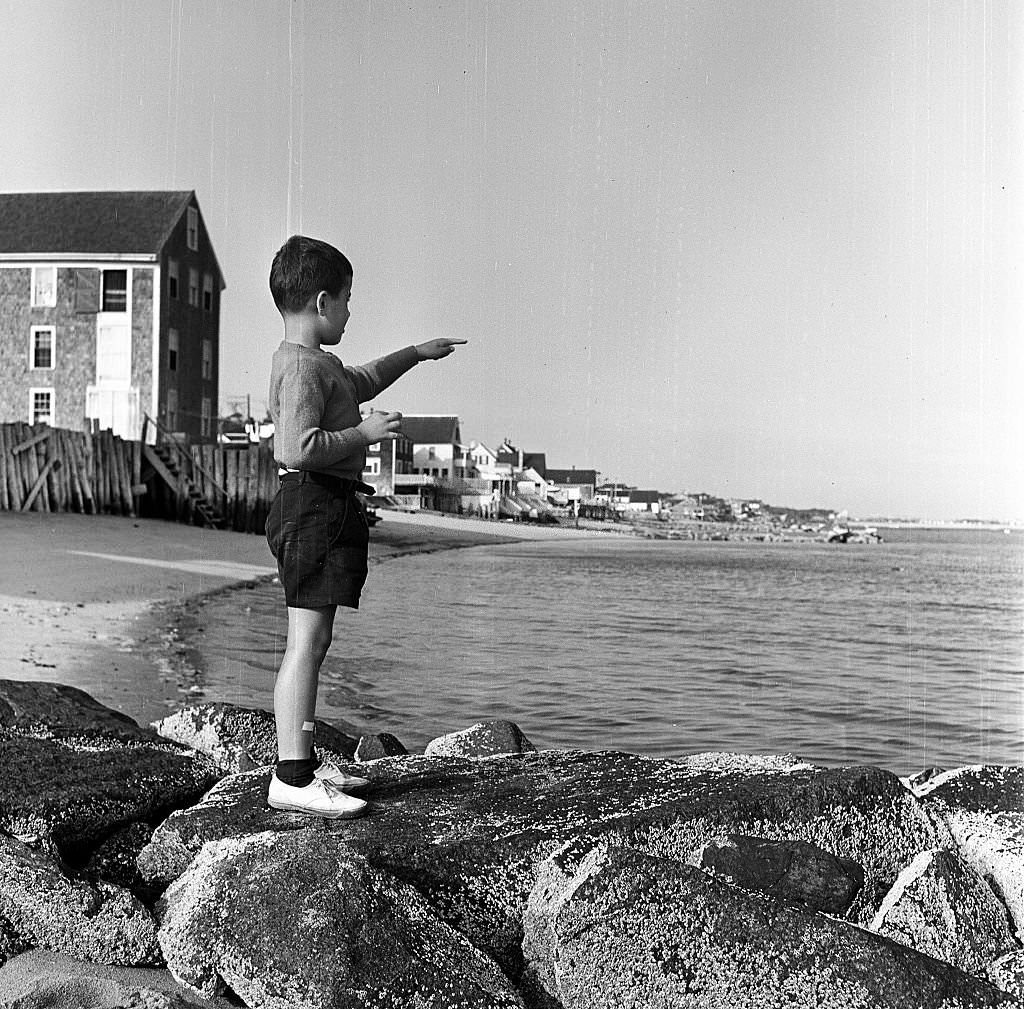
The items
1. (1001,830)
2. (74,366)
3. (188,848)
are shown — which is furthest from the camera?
(74,366)

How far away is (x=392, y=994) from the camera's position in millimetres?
1958

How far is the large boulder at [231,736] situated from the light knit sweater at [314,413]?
1.34m

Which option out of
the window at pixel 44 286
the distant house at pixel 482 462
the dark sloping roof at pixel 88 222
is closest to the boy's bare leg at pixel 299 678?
the dark sloping roof at pixel 88 222

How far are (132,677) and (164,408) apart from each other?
743 inches

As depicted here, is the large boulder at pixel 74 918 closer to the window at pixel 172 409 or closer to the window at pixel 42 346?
the window at pixel 172 409

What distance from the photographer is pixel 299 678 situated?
8.69 feet

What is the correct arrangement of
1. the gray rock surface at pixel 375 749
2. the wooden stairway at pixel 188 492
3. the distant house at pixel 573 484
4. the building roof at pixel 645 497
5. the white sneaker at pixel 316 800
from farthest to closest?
1. the building roof at pixel 645 497
2. the distant house at pixel 573 484
3. the wooden stairway at pixel 188 492
4. the gray rock surface at pixel 375 749
5. the white sneaker at pixel 316 800

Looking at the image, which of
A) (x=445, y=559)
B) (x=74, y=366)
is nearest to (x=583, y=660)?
(x=445, y=559)

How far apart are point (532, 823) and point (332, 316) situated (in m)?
1.31

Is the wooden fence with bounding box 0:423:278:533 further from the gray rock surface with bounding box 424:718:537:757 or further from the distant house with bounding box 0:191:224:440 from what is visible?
the gray rock surface with bounding box 424:718:537:757

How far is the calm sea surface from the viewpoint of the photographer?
6.51m

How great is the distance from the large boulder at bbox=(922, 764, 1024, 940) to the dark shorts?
1.63 metres

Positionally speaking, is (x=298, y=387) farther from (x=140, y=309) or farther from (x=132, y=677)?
(x=140, y=309)

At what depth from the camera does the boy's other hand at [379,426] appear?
8.62 ft
